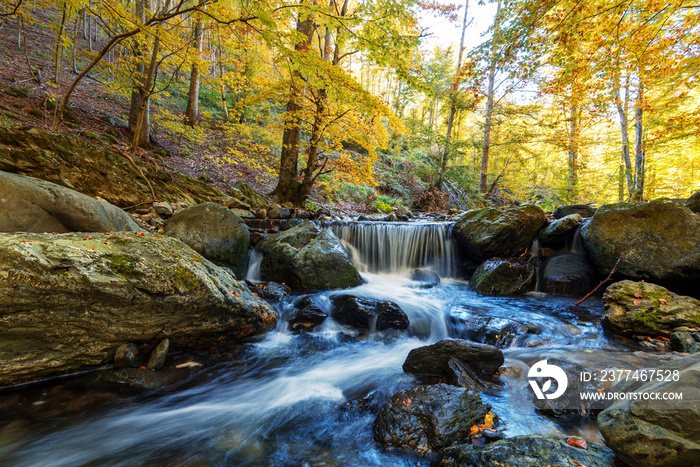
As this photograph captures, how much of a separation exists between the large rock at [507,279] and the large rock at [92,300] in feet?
17.2

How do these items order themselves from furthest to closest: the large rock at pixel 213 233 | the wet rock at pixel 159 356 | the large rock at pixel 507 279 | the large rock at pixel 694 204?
the large rock at pixel 507 279 → the large rock at pixel 213 233 → the large rock at pixel 694 204 → the wet rock at pixel 159 356

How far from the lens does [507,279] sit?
6.07 m

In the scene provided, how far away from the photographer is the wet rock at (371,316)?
462cm

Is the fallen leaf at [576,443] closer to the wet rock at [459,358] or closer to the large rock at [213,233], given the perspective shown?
the wet rock at [459,358]

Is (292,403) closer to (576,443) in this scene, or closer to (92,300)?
(92,300)

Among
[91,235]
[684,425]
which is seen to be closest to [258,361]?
[91,235]

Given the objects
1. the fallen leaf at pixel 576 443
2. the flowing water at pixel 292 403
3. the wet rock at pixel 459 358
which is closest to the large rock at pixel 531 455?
the fallen leaf at pixel 576 443

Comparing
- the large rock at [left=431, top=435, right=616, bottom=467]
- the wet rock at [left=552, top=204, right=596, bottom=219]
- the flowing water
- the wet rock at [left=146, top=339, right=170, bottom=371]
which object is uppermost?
the wet rock at [left=552, top=204, right=596, bottom=219]

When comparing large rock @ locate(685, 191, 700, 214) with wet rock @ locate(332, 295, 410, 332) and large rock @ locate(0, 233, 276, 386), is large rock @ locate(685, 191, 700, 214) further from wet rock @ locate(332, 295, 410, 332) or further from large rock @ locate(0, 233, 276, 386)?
large rock @ locate(0, 233, 276, 386)

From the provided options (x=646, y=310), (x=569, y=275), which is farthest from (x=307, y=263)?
Answer: (x=569, y=275)

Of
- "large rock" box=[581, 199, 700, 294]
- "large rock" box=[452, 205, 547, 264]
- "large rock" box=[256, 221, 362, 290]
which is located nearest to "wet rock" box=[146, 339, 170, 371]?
"large rock" box=[256, 221, 362, 290]

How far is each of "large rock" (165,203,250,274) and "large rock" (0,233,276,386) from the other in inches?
82.8

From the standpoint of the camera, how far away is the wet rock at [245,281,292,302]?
5301mm

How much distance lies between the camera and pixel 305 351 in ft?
13.3
